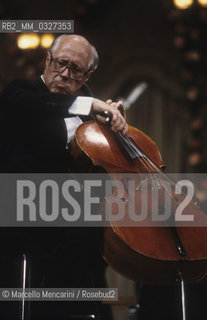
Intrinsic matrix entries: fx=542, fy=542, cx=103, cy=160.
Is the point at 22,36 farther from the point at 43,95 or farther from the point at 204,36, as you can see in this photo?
the point at 43,95

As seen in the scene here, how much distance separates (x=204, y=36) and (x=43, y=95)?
3329 mm

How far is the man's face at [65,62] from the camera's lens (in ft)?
5.38

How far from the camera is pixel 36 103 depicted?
1490mm

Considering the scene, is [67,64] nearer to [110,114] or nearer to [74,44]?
[74,44]

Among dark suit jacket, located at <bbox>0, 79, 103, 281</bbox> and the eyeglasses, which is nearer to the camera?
dark suit jacket, located at <bbox>0, 79, 103, 281</bbox>

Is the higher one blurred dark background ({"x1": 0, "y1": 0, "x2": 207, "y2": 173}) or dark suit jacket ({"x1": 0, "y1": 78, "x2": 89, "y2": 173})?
blurred dark background ({"x1": 0, "y1": 0, "x2": 207, "y2": 173})

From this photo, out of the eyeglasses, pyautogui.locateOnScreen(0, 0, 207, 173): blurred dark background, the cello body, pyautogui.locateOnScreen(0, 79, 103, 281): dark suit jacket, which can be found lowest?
the cello body

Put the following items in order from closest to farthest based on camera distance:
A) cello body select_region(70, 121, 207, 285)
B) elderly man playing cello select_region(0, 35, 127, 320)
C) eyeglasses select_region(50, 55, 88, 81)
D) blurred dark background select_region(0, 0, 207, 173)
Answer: cello body select_region(70, 121, 207, 285) < elderly man playing cello select_region(0, 35, 127, 320) < eyeglasses select_region(50, 55, 88, 81) < blurred dark background select_region(0, 0, 207, 173)

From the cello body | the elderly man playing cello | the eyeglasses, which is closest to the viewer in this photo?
the cello body

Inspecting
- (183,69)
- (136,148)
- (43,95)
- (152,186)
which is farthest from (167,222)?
(183,69)

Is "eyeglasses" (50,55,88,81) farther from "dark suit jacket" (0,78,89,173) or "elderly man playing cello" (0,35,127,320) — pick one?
"dark suit jacket" (0,78,89,173)

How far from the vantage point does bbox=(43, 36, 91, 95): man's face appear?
1.64 meters

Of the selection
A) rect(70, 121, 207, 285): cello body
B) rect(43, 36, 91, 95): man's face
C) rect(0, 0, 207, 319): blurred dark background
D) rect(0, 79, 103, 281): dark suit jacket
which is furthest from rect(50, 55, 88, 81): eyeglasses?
rect(0, 0, 207, 319): blurred dark background

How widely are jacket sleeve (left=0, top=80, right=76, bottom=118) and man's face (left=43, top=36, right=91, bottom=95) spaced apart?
0.12 m
